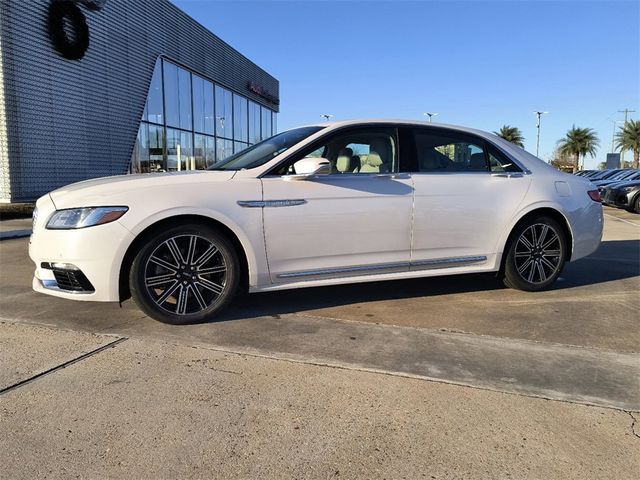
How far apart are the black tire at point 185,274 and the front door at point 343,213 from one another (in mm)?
373

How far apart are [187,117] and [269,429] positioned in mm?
23780

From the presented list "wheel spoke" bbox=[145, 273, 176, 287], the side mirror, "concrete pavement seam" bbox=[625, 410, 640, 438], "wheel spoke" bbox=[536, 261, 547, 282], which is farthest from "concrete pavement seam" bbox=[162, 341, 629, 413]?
"wheel spoke" bbox=[536, 261, 547, 282]

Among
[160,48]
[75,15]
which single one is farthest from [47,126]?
[160,48]

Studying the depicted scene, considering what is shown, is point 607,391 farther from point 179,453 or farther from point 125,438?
point 125,438

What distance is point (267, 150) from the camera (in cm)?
439

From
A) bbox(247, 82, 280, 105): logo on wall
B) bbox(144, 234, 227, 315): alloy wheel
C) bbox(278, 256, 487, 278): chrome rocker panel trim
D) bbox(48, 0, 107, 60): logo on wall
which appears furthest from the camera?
bbox(247, 82, 280, 105): logo on wall

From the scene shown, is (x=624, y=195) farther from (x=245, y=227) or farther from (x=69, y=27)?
(x=69, y=27)

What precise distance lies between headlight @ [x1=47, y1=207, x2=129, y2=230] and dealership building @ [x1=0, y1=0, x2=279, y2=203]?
12.8 metres

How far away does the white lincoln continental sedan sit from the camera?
3.64 m

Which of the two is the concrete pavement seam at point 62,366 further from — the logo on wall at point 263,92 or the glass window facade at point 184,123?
the logo on wall at point 263,92

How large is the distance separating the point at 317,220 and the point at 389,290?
58.3 inches

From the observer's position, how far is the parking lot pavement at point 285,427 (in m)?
2.15

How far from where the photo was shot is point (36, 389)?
9.32ft

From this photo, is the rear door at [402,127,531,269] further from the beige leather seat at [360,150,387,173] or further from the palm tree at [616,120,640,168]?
the palm tree at [616,120,640,168]
